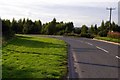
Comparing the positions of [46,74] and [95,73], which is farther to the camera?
[95,73]

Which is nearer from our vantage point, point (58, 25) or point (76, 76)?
point (76, 76)

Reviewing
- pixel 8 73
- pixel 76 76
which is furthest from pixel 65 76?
pixel 8 73

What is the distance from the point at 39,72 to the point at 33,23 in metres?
83.3

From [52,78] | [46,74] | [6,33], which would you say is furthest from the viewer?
[6,33]

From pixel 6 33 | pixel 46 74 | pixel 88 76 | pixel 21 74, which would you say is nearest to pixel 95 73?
pixel 88 76

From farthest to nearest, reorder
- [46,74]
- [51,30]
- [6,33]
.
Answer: [51,30] < [6,33] < [46,74]

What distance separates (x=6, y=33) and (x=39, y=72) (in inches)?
1138

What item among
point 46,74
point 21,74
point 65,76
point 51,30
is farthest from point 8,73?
point 51,30

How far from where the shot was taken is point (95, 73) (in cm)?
1207

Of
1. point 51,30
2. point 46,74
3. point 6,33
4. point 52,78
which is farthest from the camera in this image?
point 51,30

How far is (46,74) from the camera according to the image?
1104 centimetres

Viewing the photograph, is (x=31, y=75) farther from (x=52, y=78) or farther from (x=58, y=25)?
(x=58, y=25)

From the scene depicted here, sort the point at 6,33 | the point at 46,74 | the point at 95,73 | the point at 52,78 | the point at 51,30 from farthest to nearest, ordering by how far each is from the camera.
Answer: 1. the point at 51,30
2. the point at 6,33
3. the point at 95,73
4. the point at 46,74
5. the point at 52,78

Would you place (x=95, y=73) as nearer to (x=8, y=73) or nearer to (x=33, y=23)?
(x=8, y=73)
